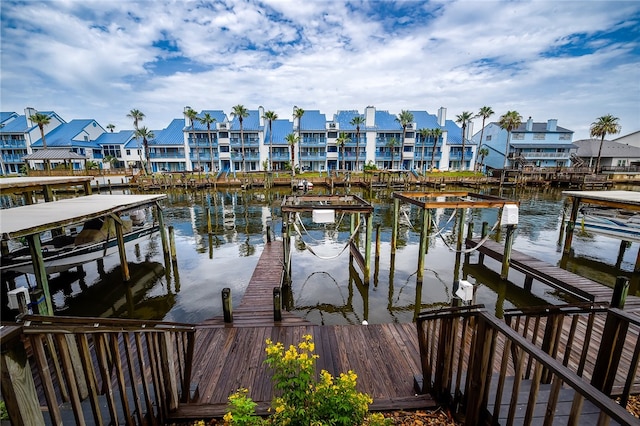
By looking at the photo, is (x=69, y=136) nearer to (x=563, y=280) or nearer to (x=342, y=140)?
(x=342, y=140)

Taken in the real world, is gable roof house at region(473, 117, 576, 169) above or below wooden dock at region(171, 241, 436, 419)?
above

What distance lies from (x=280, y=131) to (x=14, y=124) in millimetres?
50622

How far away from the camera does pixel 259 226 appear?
23.5 metres

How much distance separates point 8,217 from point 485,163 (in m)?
73.0

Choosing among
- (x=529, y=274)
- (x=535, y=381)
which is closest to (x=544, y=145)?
(x=529, y=274)

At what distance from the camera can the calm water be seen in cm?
1101

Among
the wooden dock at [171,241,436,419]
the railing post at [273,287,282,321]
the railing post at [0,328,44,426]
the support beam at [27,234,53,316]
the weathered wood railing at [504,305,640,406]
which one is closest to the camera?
the railing post at [0,328,44,426]

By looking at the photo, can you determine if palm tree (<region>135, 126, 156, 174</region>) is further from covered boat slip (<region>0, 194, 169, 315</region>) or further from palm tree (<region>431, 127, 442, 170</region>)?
palm tree (<region>431, 127, 442, 170</region>)

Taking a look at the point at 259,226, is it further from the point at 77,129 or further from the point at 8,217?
the point at 77,129

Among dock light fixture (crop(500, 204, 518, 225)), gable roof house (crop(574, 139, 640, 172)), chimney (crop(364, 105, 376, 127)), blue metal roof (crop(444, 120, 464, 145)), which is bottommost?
dock light fixture (crop(500, 204, 518, 225))

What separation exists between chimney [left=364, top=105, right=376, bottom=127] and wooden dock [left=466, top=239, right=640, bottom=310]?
4815cm

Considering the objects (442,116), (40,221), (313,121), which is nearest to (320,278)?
(40,221)

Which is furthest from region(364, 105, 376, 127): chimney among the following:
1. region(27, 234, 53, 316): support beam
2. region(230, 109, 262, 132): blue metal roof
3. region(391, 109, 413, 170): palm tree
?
region(27, 234, 53, 316): support beam

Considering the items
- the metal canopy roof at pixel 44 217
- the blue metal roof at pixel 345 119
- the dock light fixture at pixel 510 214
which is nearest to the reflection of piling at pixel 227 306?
the metal canopy roof at pixel 44 217
